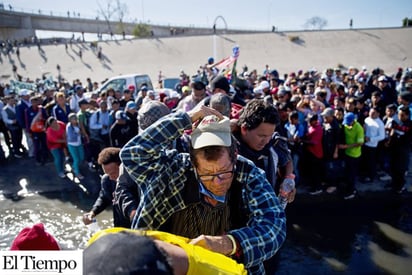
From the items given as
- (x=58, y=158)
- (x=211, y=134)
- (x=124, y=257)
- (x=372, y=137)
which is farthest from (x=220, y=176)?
(x=58, y=158)

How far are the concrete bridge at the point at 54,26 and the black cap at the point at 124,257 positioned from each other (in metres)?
54.6

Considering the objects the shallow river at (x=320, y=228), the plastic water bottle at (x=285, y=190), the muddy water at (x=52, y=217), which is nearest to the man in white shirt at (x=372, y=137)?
the shallow river at (x=320, y=228)

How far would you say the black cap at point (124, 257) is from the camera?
818 millimetres

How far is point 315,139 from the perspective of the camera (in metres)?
5.62

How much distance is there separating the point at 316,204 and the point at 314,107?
2140 mm

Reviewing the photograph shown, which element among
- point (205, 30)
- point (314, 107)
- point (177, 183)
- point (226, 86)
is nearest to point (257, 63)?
point (314, 107)

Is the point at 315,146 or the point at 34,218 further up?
the point at 315,146

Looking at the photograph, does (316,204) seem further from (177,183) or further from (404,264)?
(177,183)

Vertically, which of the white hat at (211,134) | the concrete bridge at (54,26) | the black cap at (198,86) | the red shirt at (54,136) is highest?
the concrete bridge at (54,26)

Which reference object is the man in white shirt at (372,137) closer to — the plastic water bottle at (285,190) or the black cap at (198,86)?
the black cap at (198,86)

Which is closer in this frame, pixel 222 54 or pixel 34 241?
pixel 34 241

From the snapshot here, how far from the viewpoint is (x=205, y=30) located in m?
74.1

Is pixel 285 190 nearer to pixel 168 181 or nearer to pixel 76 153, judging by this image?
pixel 168 181

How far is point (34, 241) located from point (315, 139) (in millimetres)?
4988
